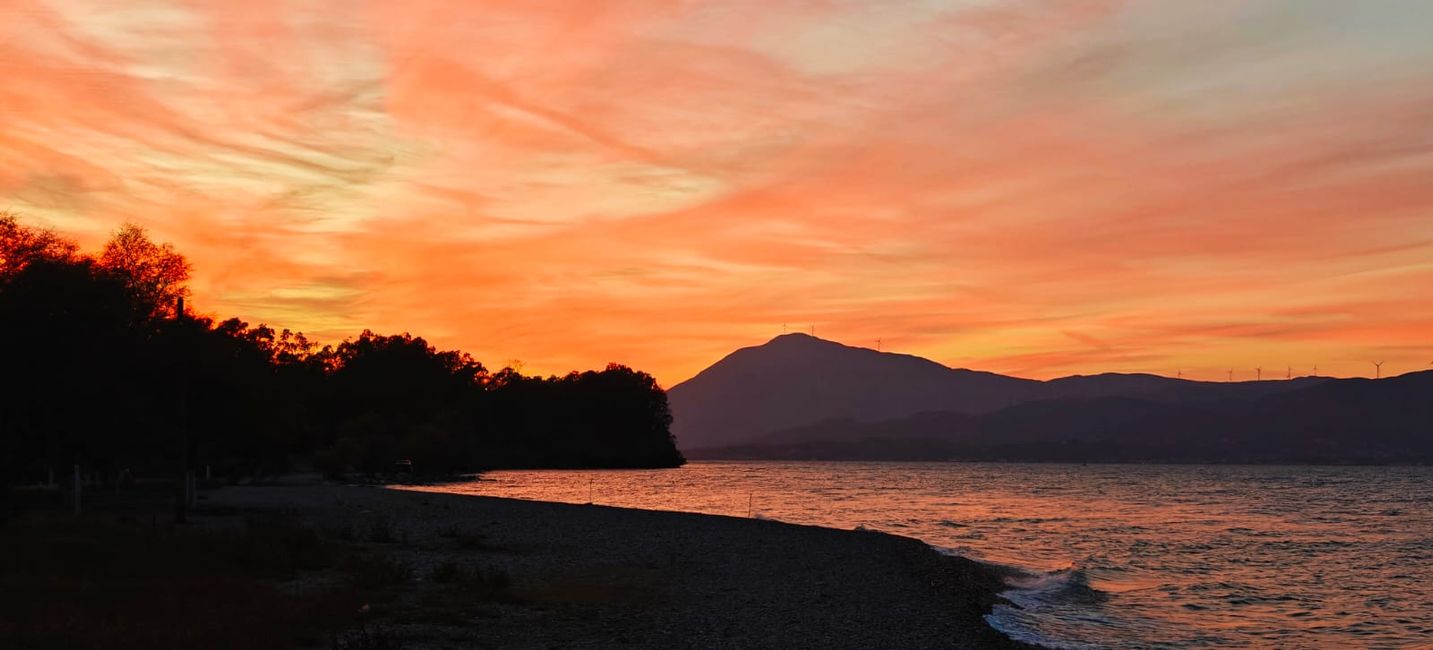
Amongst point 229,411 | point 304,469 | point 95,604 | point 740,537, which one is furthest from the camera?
point 304,469

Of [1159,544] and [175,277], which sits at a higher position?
[175,277]

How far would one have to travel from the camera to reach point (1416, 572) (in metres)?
46.8

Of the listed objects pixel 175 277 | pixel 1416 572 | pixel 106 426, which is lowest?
pixel 1416 572

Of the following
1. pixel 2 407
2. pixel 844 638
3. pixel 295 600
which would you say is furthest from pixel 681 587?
pixel 2 407

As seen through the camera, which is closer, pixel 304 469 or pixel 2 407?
pixel 2 407

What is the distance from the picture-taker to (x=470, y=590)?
2680 centimetres

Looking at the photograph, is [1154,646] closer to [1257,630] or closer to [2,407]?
[1257,630]

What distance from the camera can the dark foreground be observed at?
2028cm

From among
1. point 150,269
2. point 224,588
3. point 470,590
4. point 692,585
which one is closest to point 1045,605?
point 692,585

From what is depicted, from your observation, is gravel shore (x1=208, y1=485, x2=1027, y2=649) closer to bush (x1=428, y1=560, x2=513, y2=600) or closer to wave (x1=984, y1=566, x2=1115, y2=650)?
bush (x1=428, y1=560, x2=513, y2=600)

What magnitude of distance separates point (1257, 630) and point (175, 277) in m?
57.2

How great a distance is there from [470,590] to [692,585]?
7330 millimetres

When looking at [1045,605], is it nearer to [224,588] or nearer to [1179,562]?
[1179,562]

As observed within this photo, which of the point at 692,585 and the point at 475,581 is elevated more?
the point at 475,581
